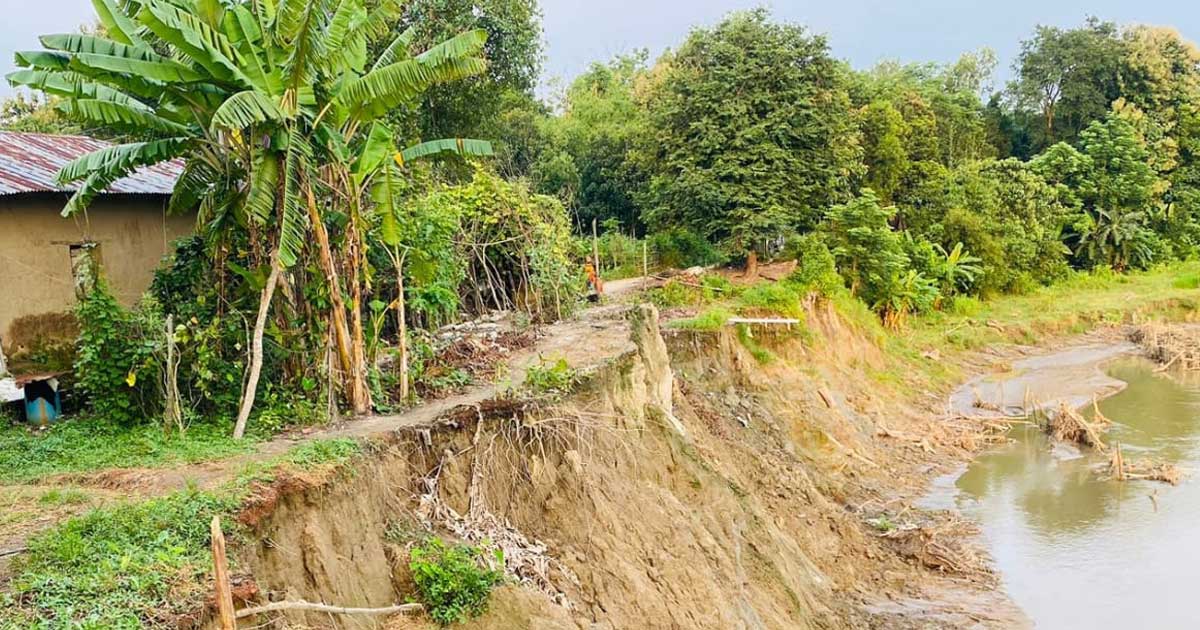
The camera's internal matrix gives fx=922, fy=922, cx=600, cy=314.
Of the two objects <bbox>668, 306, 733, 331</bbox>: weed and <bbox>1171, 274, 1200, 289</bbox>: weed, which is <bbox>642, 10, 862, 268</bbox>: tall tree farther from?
<bbox>1171, 274, 1200, 289</bbox>: weed

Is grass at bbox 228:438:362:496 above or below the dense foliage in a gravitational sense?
below

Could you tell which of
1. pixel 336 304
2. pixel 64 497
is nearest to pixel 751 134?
pixel 336 304

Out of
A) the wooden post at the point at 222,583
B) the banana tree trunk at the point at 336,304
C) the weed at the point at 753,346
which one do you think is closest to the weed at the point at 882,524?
the weed at the point at 753,346

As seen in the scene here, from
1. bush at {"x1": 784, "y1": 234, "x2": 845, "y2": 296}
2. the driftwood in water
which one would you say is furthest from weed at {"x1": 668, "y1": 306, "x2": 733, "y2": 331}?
Result: the driftwood in water

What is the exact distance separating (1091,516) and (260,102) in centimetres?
1561

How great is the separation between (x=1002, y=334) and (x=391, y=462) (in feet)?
83.0

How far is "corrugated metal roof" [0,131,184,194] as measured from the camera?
41.6ft

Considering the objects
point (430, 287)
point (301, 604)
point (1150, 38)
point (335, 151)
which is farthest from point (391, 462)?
point (1150, 38)

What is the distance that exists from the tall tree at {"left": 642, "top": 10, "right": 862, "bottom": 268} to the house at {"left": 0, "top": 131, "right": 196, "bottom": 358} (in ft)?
44.3

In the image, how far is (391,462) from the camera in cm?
978

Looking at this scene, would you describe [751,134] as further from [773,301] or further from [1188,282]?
[1188,282]

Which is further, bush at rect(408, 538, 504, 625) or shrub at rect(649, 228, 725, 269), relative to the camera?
shrub at rect(649, 228, 725, 269)

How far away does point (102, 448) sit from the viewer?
34.4 ft

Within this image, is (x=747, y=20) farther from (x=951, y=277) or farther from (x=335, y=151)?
(x=335, y=151)
